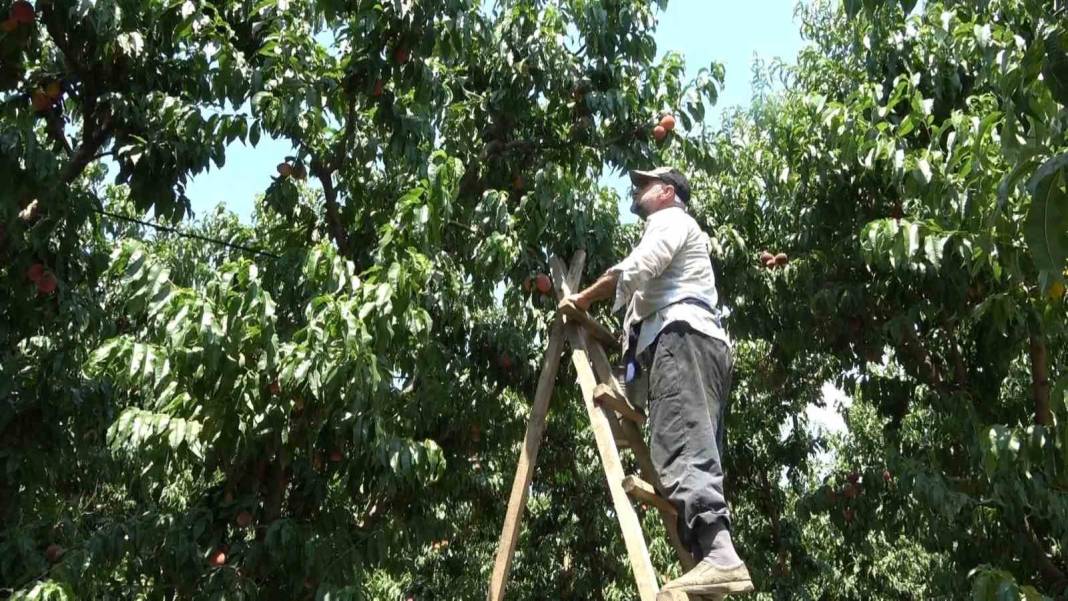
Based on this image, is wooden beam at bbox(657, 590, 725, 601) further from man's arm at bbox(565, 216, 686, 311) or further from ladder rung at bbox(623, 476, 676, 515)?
man's arm at bbox(565, 216, 686, 311)

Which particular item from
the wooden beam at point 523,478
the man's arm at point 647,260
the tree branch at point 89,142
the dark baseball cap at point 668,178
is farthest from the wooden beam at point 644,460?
the tree branch at point 89,142

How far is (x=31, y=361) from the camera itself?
533 centimetres

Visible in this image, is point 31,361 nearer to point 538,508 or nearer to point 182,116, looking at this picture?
point 182,116

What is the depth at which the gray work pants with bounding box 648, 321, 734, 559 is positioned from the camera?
2998 mm

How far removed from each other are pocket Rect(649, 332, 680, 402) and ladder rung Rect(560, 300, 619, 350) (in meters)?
0.41

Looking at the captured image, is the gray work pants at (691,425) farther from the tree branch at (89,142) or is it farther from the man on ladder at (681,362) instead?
the tree branch at (89,142)

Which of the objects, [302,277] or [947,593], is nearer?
[302,277]

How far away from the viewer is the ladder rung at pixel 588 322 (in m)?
3.69

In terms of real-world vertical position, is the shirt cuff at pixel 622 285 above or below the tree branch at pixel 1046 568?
above

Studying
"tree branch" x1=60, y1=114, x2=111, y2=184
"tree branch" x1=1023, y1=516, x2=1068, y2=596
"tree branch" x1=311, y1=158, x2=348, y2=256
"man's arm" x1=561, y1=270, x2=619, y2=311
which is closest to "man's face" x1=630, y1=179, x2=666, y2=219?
"man's arm" x1=561, y1=270, x2=619, y2=311

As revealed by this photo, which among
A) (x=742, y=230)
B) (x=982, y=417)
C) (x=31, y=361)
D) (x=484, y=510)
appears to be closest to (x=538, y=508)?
(x=484, y=510)

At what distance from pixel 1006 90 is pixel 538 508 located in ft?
21.5

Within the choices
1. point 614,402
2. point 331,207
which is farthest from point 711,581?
point 331,207

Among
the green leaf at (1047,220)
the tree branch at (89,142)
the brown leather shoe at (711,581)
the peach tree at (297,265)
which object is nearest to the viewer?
the green leaf at (1047,220)
